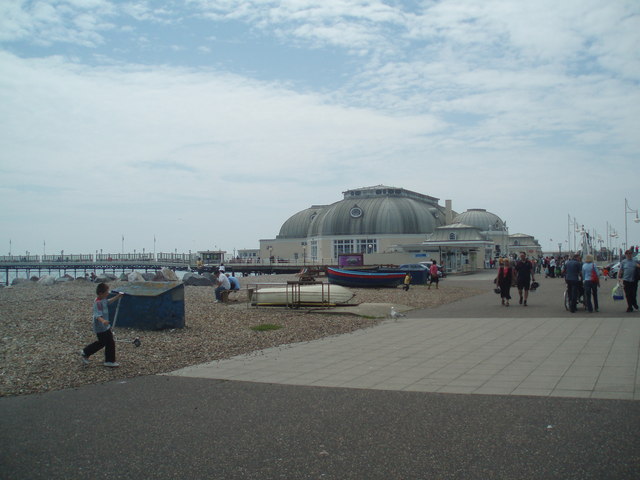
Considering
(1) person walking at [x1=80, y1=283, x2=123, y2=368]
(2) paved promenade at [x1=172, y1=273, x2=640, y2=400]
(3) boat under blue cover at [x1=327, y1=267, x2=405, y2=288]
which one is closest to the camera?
(2) paved promenade at [x1=172, y1=273, x2=640, y2=400]

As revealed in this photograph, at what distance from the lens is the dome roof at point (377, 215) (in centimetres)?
7988

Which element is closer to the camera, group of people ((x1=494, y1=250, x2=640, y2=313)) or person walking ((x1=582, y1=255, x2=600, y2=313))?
group of people ((x1=494, y1=250, x2=640, y2=313))

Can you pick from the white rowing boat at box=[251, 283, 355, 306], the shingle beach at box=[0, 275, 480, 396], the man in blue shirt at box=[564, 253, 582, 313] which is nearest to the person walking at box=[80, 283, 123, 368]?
the shingle beach at box=[0, 275, 480, 396]

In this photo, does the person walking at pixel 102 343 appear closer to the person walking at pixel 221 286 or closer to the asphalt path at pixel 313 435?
the asphalt path at pixel 313 435

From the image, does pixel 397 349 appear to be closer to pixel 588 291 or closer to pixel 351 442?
pixel 351 442

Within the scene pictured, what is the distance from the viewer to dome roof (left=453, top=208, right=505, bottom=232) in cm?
8775

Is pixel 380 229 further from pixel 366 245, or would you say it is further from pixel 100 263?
pixel 100 263

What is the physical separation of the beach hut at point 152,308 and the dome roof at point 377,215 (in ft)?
217

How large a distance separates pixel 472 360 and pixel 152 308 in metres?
7.50

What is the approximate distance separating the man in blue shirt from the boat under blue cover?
14.5m

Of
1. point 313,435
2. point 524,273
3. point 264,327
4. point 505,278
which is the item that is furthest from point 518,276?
point 313,435

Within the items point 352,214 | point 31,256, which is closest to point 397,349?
point 352,214

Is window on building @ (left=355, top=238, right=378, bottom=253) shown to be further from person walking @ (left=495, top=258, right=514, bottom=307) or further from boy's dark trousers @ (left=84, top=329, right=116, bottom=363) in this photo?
boy's dark trousers @ (left=84, top=329, right=116, bottom=363)

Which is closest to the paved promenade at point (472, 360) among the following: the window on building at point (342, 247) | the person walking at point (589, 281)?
the person walking at point (589, 281)
